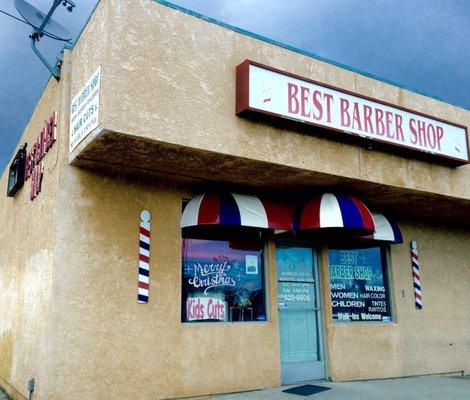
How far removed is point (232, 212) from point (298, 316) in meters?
2.45

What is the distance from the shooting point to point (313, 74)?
754 cm

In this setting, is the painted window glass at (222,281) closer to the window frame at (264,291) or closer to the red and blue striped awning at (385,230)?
the window frame at (264,291)

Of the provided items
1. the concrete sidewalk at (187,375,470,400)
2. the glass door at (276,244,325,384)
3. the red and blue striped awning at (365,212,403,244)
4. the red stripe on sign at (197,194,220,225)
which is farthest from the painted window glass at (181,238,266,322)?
the red and blue striped awning at (365,212,403,244)

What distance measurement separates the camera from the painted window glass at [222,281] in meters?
7.44

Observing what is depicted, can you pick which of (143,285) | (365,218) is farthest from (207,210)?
(365,218)

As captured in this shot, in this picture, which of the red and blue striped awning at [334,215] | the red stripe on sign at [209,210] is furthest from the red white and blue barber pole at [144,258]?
the red and blue striped awning at [334,215]

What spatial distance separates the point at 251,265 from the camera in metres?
8.11

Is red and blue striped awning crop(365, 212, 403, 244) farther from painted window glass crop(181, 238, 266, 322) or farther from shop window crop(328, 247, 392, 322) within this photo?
painted window glass crop(181, 238, 266, 322)

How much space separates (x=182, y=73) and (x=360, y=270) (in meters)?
5.39

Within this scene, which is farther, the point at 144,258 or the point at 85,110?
the point at 144,258

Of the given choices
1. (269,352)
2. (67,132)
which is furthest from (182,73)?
(269,352)

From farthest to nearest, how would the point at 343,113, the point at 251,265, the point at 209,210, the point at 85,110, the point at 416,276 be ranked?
the point at 416,276 → the point at 251,265 → the point at 343,113 → the point at 209,210 → the point at 85,110

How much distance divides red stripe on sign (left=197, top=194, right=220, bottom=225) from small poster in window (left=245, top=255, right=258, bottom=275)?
1298 millimetres

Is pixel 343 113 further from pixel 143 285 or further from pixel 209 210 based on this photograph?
pixel 143 285
